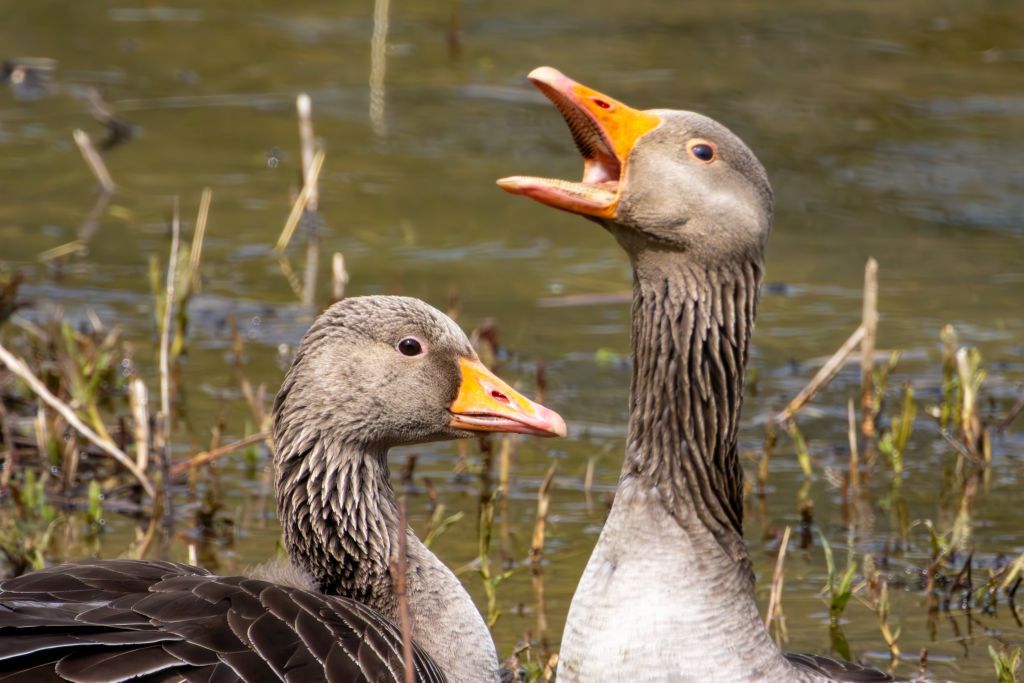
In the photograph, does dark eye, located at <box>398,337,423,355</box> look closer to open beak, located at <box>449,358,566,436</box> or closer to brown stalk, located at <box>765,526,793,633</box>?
open beak, located at <box>449,358,566,436</box>

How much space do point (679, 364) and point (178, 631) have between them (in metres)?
1.77

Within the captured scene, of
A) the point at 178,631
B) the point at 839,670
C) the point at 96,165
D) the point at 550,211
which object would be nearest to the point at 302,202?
the point at 96,165

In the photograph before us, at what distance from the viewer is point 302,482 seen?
5840 mm

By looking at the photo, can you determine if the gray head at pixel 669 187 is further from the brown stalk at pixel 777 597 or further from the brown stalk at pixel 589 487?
the brown stalk at pixel 589 487

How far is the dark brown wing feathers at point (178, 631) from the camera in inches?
183

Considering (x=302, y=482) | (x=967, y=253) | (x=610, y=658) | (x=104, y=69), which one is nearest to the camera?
(x=610, y=658)

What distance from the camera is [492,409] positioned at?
19.4ft

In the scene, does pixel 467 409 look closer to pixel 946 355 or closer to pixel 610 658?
pixel 610 658

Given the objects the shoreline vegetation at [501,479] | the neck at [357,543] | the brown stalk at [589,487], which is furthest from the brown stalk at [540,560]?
the neck at [357,543]

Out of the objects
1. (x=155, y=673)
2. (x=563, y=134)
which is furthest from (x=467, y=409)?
(x=563, y=134)

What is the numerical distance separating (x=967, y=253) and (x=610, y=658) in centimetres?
657

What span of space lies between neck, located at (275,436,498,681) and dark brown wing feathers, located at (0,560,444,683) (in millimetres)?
268

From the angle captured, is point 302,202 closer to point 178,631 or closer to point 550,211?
point 550,211

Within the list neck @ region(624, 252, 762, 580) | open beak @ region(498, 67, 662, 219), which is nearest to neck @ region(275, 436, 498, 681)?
neck @ region(624, 252, 762, 580)
